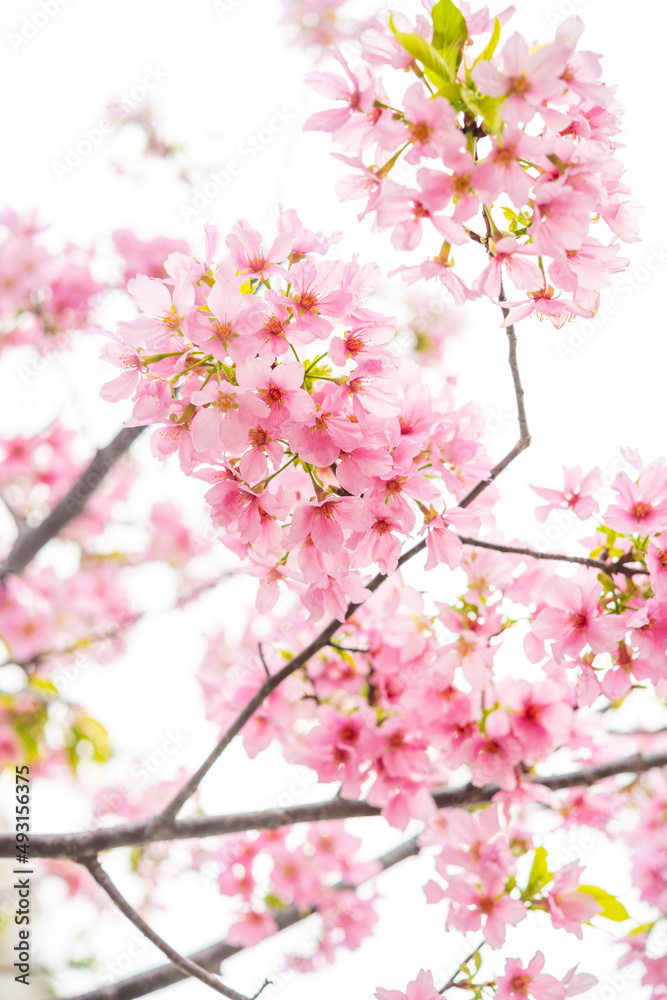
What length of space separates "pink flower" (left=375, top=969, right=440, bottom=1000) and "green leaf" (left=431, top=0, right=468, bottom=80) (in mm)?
1707

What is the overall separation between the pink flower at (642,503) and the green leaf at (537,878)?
947 millimetres

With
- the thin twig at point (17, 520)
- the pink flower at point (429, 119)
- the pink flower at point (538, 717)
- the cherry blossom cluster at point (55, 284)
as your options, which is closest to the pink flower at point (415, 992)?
the pink flower at point (538, 717)

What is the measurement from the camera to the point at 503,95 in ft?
3.01

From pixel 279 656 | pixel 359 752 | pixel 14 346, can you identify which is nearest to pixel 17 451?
pixel 14 346

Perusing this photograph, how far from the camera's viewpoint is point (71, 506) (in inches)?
99.3

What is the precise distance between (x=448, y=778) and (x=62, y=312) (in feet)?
9.54

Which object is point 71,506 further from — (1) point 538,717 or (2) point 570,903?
(2) point 570,903

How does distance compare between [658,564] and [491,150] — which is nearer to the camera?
[491,150]

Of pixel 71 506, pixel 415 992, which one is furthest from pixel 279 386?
pixel 71 506

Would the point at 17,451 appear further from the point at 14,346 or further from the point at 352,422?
the point at 352,422

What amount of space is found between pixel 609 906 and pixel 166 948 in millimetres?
1119

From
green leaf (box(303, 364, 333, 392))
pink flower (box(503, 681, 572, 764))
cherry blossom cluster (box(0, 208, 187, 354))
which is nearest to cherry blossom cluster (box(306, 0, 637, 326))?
green leaf (box(303, 364, 333, 392))

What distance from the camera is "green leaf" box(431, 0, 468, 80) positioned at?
3.32 feet

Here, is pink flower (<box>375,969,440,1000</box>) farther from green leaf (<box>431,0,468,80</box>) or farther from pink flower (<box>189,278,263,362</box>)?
green leaf (<box>431,0,468,80</box>)
